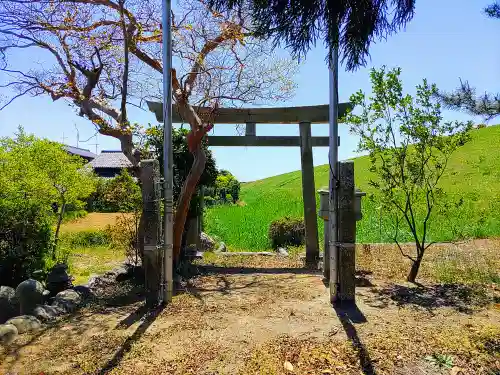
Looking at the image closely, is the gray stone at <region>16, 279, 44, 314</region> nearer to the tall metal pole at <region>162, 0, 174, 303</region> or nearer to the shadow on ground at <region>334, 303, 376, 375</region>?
the tall metal pole at <region>162, 0, 174, 303</region>

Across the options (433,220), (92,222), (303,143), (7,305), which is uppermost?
(303,143)

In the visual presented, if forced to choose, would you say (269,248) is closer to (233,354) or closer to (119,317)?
(119,317)

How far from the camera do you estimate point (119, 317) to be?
3795 millimetres

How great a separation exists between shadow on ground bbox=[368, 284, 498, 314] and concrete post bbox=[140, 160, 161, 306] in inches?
84.3

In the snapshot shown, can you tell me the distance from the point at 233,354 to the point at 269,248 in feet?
21.3

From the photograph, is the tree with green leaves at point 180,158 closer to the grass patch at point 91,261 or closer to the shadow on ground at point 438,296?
the grass patch at point 91,261

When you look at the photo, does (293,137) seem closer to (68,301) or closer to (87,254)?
(68,301)

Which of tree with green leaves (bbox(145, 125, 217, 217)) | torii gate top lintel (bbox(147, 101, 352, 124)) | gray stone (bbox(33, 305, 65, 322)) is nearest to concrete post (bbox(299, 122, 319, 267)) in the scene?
torii gate top lintel (bbox(147, 101, 352, 124))

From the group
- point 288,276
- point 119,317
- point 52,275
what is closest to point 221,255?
point 288,276

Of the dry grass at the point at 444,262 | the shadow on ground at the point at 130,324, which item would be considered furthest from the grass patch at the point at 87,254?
the dry grass at the point at 444,262

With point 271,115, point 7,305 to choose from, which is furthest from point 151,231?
point 271,115

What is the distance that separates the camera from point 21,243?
6.16 metres

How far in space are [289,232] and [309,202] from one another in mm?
2232

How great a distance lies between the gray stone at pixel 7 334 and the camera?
11.1 feet
